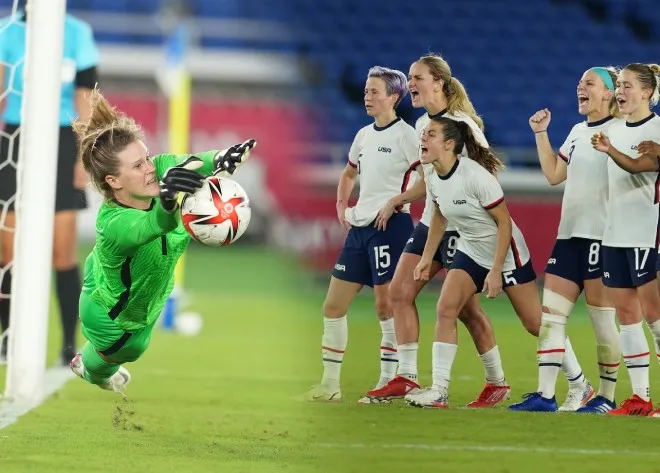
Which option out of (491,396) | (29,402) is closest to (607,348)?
(491,396)

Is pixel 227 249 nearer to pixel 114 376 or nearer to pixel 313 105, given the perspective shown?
pixel 313 105

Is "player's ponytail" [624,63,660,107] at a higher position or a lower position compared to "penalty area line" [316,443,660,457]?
higher

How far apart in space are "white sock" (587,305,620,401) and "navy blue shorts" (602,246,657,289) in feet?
1.03

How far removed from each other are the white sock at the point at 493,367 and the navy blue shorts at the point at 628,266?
643 mm

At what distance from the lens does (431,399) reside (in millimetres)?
4809

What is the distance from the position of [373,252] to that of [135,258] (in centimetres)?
143

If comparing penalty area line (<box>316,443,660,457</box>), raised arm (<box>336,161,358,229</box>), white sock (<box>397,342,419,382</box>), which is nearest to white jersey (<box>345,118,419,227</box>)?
raised arm (<box>336,161,358,229</box>)

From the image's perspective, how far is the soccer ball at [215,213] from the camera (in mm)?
3826

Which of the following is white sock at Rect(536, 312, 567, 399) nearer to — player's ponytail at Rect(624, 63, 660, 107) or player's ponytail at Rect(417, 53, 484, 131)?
player's ponytail at Rect(417, 53, 484, 131)

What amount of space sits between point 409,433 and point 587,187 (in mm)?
1382

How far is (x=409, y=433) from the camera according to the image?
4.27 m

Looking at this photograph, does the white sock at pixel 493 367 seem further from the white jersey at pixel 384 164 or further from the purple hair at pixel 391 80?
the purple hair at pixel 391 80

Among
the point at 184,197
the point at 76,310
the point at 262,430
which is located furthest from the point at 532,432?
the point at 76,310

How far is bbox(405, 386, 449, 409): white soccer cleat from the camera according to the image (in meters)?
4.81
